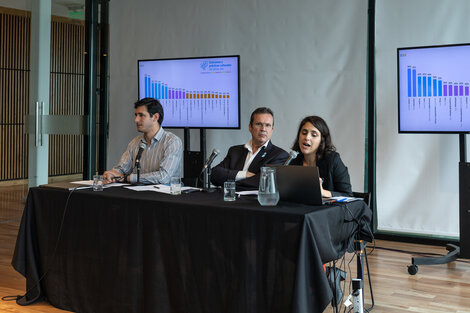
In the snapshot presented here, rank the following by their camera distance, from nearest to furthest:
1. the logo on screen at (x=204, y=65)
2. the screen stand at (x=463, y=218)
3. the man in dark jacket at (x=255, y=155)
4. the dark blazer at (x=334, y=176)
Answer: the dark blazer at (x=334, y=176) → the man in dark jacket at (x=255, y=155) → the screen stand at (x=463, y=218) → the logo on screen at (x=204, y=65)

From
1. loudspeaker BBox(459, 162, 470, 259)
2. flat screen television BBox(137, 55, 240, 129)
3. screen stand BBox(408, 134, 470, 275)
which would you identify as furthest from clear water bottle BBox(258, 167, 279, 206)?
flat screen television BBox(137, 55, 240, 129)

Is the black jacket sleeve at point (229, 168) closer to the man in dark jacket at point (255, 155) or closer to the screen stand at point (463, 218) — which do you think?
the man in dark jacket at point (255, 155)

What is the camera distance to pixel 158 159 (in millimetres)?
4539

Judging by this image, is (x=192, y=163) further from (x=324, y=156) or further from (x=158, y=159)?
(x=324, y=156)

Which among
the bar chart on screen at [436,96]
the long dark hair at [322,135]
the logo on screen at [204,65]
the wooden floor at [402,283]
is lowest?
the wooden floor at [402,283]

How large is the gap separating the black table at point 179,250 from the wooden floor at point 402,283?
0.34 m

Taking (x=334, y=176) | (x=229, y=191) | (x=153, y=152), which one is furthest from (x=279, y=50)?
(x=229, y=191)

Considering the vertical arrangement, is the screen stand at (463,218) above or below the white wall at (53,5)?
below

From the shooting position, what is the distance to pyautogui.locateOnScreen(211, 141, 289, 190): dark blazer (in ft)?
13.6

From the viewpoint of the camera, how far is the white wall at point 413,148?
5324mm

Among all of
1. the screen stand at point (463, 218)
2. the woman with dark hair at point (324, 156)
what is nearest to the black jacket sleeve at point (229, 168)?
the woman with dark hair at point (324, 156)

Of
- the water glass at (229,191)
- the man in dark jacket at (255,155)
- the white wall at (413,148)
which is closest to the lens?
the water glass at (229,191)

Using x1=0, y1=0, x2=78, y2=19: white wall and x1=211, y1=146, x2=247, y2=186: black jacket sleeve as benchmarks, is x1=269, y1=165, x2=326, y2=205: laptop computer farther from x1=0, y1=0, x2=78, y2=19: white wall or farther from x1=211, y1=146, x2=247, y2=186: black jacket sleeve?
x1=0, y1=0, x2=78, y2=19: white wall

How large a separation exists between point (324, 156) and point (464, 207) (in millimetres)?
1741
